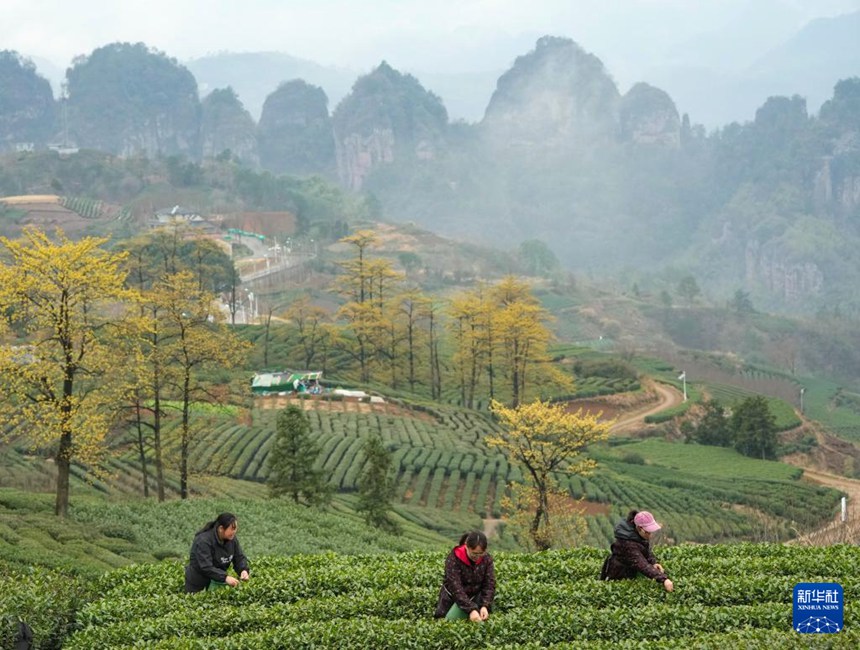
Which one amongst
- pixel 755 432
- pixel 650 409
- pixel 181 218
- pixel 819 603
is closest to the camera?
pixel 819 603

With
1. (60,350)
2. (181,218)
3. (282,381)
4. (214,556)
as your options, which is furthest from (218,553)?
(181,218)

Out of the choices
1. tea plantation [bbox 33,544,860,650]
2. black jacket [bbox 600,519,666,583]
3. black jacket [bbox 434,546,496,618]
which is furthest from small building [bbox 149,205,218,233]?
black jacket [bbox 434,546,496,618]

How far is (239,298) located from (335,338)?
33.4m

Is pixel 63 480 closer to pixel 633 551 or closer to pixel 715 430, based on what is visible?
pixel 633 551

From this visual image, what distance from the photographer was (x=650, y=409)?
7338cm

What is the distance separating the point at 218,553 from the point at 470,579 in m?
3.61

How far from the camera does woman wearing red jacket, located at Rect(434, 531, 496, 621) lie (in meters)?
11.1

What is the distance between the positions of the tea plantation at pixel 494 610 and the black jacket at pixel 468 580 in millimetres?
470

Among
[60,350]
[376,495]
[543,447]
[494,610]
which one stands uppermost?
[60,350]

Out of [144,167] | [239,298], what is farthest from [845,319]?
[144,167]

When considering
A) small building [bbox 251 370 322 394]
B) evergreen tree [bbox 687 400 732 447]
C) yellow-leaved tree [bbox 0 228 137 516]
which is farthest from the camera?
evergreen tree [bbox 687 400 732 447]

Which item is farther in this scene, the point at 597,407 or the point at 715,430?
the point at 597,407

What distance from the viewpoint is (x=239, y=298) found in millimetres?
99625

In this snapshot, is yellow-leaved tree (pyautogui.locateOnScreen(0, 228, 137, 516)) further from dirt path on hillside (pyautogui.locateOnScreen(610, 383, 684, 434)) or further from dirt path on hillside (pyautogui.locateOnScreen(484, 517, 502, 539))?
dirt path on hillside (pyautogui.locateOnScreen(610, 383, 684, 434))
